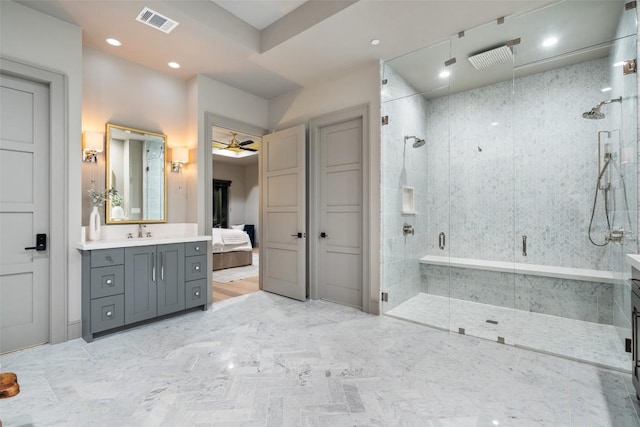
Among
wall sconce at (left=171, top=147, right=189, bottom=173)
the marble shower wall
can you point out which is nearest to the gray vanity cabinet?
wall sconce at (left=171, top=147, right=189, bottom=173)

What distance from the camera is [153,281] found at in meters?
3.14

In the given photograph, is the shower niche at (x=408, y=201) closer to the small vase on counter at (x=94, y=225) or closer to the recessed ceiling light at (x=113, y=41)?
the small vase on counter at (x=94, y=225)

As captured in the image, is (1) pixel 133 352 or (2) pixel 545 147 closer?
(1) pixel 133 352

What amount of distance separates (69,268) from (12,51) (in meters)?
1.91

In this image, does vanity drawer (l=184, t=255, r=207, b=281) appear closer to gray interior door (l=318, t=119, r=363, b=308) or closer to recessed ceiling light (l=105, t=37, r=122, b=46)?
gray interior door (l=318, t=119, r=363, b=308)

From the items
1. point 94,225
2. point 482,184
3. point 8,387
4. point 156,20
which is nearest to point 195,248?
point 94,225

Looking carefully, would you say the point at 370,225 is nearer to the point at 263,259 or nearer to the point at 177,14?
the point at 263,259

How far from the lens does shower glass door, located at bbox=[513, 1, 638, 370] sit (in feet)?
7.80

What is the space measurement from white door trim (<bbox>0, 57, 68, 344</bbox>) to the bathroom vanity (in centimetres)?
16

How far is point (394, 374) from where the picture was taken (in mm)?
2182

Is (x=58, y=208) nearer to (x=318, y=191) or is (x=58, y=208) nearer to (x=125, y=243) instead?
(x=125, y=243)

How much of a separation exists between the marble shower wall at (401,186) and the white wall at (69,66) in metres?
3.11

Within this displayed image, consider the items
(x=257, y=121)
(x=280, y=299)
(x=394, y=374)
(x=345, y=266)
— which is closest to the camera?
(x=394, y=374)

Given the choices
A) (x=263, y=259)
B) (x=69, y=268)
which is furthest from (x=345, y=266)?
(x=69, y=268)
